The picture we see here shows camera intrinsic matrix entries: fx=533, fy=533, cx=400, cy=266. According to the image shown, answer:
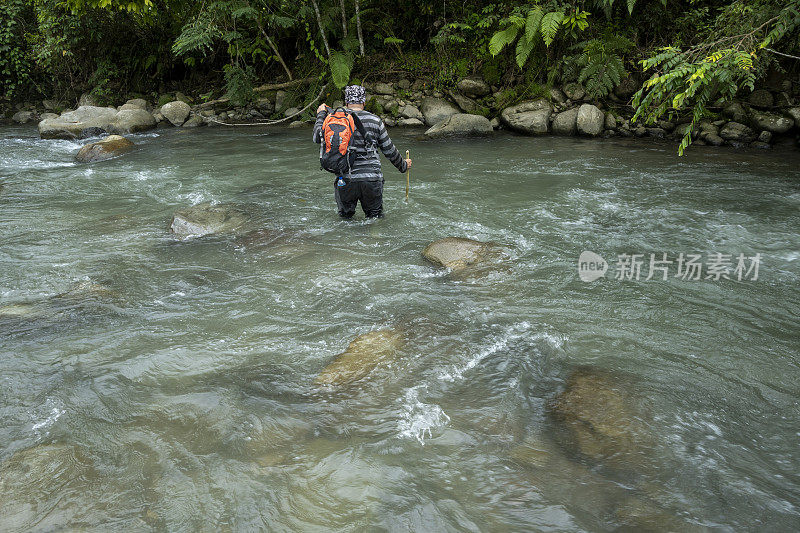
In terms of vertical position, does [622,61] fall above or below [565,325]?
above

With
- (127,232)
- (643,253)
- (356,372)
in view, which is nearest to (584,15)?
(643,253)

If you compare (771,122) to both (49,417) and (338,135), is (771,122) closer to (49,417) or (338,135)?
(338,135)

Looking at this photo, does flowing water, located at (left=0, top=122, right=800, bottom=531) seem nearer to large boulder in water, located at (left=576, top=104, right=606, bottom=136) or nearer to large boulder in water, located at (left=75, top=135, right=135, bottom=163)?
large boulder in water, located at (left=75, top=135, right=135, bottom=163)

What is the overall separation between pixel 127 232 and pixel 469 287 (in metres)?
4.80

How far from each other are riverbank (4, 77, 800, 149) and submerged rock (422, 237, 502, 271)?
766 cm

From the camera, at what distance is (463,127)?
1334 cm

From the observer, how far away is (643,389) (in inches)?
151

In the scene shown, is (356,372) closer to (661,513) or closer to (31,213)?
Answer: (661,513)

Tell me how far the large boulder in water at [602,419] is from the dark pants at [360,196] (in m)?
3.94

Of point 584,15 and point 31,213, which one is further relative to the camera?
point 584,15

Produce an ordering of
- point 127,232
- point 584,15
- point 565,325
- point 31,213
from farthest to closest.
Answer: point 584,15, point 31,213, point 127,232, point 565,325

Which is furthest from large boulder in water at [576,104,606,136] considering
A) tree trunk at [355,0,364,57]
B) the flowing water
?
tree trunk at [355,0,364,57]

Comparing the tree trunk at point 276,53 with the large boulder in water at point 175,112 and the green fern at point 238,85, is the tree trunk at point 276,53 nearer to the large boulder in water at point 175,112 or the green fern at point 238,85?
the green fern at point 238,85

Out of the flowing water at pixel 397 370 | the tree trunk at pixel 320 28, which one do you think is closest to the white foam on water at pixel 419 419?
the flowing water at pixel 397 370
